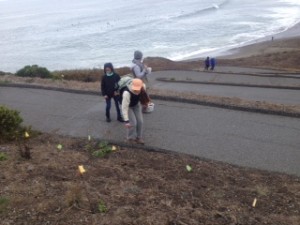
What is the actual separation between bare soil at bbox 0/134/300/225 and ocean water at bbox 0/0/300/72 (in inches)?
1512

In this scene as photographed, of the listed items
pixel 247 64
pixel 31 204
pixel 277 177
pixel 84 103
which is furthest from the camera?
pixel 247 64

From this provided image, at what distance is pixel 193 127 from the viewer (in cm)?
1024

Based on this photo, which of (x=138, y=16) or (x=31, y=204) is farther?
(x=138, y=16)

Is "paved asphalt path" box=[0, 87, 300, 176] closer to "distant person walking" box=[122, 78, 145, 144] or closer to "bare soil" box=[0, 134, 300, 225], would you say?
"distant person walking" box=[122, 78, 145, 144]

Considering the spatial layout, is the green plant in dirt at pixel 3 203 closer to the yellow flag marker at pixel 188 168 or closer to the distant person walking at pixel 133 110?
the distant person walking at pixel 133 110

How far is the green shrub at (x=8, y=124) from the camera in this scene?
8.48 meters

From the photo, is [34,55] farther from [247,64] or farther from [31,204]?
[31,204]

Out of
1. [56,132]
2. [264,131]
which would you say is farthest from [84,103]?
[264,131]

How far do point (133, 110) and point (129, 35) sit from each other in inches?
2249

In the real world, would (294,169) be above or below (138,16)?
below

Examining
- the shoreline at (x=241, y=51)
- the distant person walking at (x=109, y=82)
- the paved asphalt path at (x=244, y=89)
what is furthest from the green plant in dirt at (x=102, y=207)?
the shoreline at (x=241, y=51)

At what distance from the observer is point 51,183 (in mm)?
6445

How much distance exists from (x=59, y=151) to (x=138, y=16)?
275 ft

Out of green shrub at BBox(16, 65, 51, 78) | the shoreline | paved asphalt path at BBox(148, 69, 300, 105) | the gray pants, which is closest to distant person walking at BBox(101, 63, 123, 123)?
the gray pants
